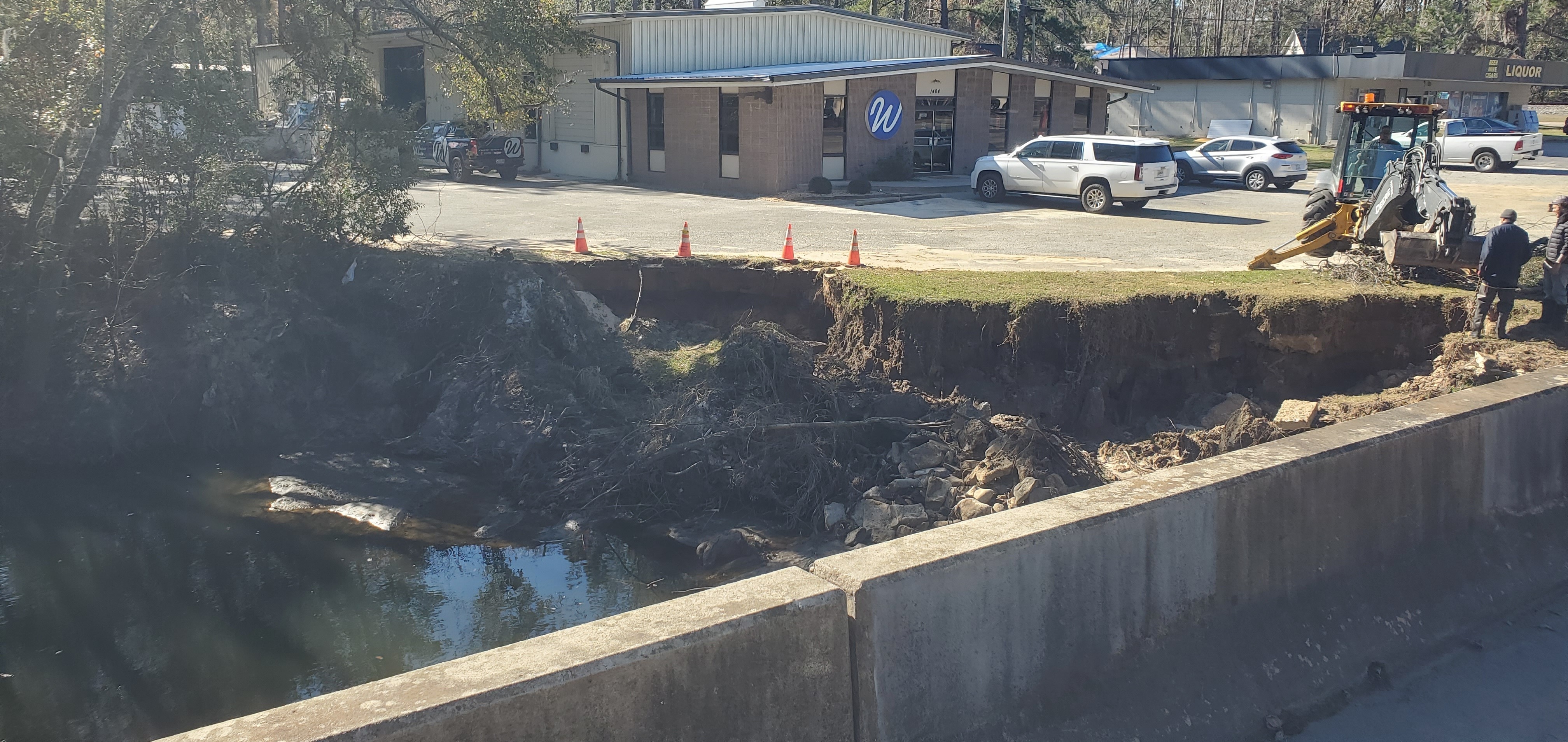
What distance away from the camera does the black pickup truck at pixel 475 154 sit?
3023 centimetres

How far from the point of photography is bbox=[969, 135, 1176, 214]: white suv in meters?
22.8

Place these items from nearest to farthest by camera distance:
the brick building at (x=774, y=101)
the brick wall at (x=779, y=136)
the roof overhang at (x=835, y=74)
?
the roof overhang at (x=835, y=74), the brick wall at (x=779, y=136), the brick building at (x=774, y=101)

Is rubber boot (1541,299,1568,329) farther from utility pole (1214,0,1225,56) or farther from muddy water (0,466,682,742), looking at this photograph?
utility pole (1214,0,1225,56)

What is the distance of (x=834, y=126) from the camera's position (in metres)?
28.2

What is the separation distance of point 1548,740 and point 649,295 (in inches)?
450

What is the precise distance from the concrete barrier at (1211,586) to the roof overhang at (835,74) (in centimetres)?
2126

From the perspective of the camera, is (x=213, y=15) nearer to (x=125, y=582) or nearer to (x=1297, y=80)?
(x=125, y=582)

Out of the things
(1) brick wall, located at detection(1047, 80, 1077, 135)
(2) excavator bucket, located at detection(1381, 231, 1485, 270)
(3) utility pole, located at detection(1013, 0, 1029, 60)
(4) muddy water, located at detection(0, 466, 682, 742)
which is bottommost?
(4) muddy water, located at detection(0, 466, 682, 742)

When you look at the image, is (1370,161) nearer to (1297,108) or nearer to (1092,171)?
(1092,171)

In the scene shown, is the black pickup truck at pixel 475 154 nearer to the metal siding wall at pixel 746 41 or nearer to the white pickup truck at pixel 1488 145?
the metal siding wall at pixel 746 41

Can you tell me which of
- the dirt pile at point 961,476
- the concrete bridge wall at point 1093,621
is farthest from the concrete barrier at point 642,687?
the dirt pile at point 961,476

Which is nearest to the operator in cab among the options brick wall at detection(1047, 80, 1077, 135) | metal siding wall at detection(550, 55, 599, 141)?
brick wall at detection(1047, 80, 1077, 135)

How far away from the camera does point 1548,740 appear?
487 centimetres

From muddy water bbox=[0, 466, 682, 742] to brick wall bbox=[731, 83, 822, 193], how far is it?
17.8 metres
